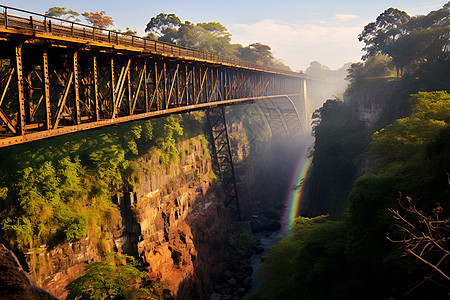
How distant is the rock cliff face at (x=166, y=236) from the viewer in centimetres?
2495

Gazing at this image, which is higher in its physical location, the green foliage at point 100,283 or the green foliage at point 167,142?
the green foliage at point 167,142

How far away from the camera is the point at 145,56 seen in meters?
25.7

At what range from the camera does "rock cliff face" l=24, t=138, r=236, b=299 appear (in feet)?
81.9

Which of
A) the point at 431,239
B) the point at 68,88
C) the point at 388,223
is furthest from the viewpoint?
the point at 68,88

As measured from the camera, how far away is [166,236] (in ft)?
116

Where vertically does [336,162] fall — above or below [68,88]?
below

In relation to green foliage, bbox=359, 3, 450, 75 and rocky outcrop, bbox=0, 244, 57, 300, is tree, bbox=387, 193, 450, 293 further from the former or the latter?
green foliage, bbox=359, 3, 450, 75

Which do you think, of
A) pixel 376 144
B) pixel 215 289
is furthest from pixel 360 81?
pixel 215 289

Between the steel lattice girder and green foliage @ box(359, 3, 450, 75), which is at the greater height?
green foliage @ box(359, 3, 450, 75)

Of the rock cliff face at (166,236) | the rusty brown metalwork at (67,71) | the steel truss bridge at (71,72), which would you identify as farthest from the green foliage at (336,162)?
the rusty brown metalwork at (67,71)

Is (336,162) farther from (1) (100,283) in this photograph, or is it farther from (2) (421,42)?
(1) (100,283)

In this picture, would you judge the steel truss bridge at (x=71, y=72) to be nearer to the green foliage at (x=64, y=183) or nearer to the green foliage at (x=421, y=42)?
the green foliage at (x=64, y=183)

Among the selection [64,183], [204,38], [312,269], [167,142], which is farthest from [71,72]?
[204,38]

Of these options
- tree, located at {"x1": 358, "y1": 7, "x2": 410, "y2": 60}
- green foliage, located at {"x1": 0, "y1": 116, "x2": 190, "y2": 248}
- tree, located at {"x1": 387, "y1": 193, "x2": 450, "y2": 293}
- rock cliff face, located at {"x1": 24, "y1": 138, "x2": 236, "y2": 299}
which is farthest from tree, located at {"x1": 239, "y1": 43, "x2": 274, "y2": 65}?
tree, located at {"x1": 387, "y1": 193, "x2": 450, "y2": 293}
